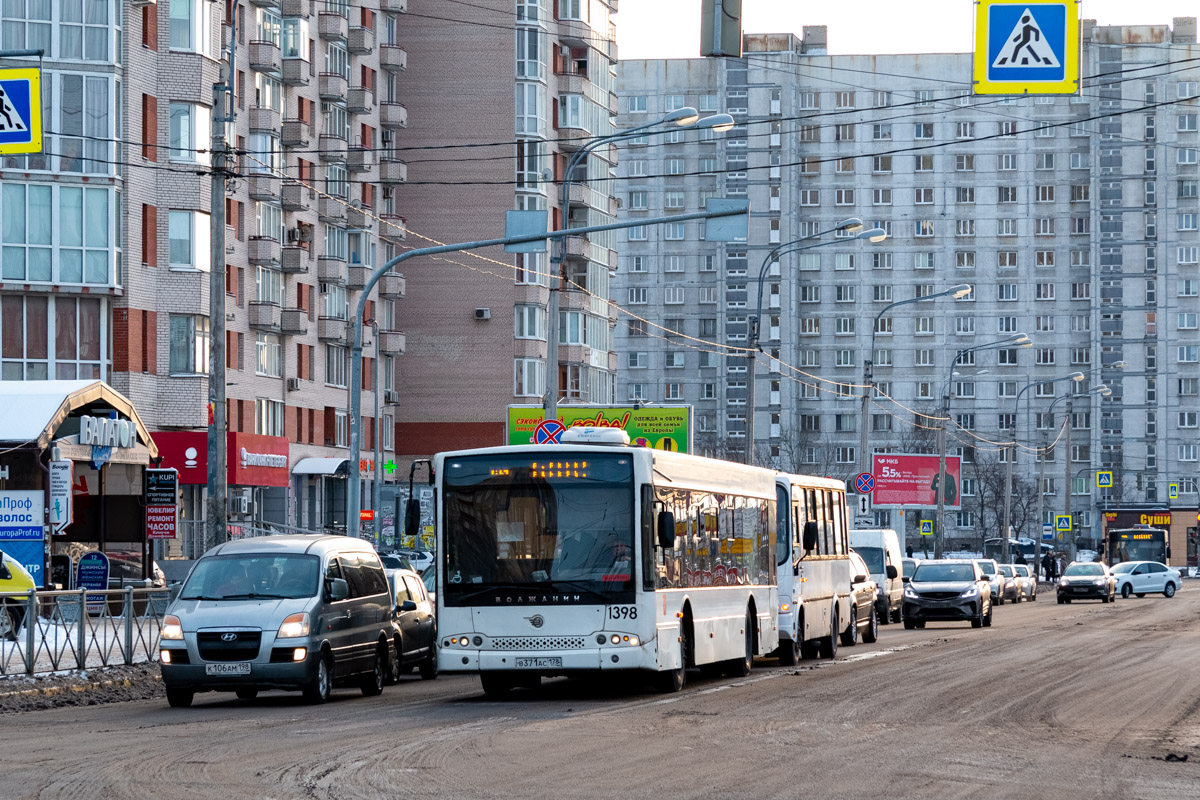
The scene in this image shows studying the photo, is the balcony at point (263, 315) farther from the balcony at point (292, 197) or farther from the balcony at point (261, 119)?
the balcony at point (261, 119)

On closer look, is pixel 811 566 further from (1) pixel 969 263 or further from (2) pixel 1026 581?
(1) pixel 969 263

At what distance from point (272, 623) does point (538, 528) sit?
9.69 ft

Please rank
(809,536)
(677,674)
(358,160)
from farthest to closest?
(358,160)
(809,536)
(677,674)

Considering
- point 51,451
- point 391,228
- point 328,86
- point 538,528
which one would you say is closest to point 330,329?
point 391,228

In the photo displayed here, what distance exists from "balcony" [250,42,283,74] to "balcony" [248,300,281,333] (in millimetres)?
8221

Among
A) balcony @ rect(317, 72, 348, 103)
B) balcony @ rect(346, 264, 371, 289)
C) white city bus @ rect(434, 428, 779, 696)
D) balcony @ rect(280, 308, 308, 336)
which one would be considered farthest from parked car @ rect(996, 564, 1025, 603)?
white city bus @ rect(434, 428, 779, 696)

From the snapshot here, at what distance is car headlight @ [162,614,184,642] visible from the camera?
20.2 m

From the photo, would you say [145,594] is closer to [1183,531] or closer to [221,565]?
[221,565]

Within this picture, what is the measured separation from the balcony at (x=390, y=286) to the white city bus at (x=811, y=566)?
48674mm

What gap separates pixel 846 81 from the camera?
12950cm

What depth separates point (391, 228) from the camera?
79.9 meters

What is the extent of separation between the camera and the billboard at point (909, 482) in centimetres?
7594

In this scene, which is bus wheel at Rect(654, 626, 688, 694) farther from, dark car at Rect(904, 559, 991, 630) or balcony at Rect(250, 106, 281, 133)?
balcony at Rect(250, 106, 281, 133)

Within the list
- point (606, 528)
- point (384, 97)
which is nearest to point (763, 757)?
point (606, 528)
